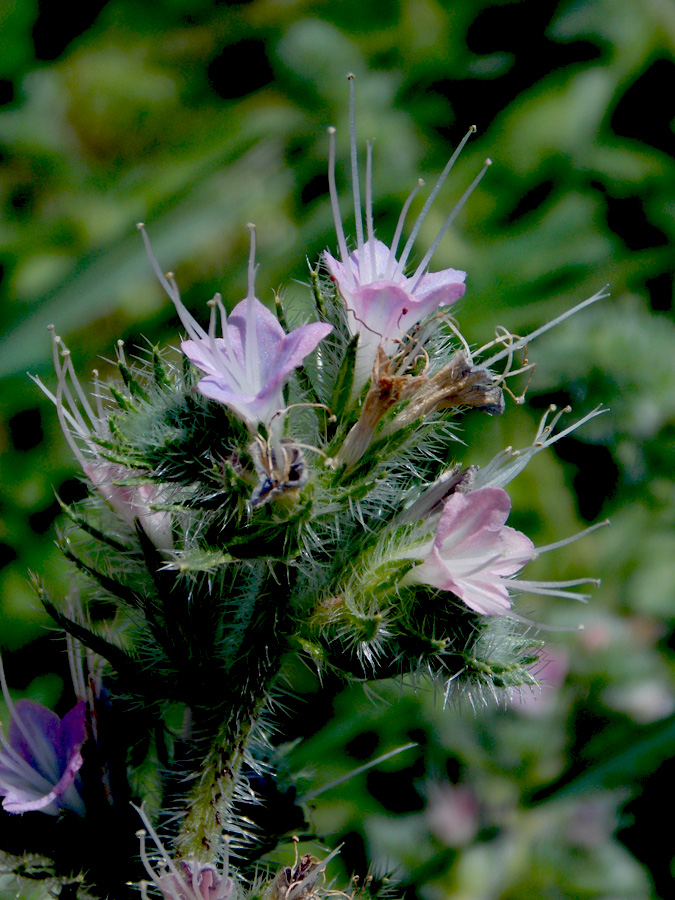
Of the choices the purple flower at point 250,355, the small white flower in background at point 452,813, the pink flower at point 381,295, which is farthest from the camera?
the small white flower in background at point 452,813

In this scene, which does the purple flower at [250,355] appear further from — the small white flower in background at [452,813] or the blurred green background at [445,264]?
the small white flower in background at [452,813]

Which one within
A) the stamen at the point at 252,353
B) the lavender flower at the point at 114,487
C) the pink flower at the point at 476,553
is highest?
the stamen at the point at 252,353

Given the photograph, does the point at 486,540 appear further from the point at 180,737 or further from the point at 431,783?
the point at 431,783

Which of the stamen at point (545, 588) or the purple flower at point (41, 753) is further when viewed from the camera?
the purple flower at point (41, 753)

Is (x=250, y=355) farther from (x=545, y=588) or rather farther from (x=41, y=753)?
(x=41, y=753)

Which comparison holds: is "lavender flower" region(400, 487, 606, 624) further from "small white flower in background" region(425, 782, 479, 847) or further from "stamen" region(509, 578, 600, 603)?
"small white flower in background" region(425, 782, 479, 847)

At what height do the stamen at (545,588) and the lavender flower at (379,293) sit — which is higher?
the lavender flower at (379,293)

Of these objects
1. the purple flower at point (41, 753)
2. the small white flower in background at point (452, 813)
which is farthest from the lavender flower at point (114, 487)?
the small white flower in background at point (452, 813)

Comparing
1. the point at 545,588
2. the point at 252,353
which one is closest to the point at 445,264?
the point at 545,588
